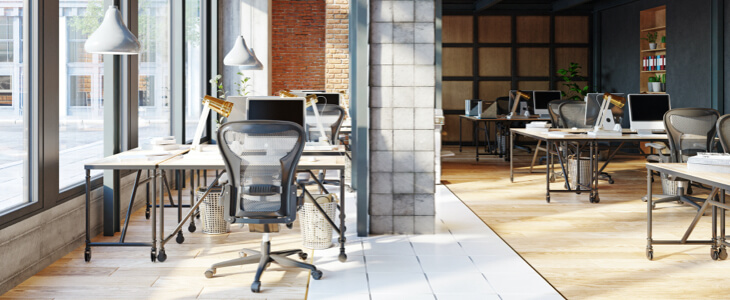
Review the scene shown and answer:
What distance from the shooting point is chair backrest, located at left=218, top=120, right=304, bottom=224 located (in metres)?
3.72

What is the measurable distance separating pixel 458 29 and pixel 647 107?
22.1 feet

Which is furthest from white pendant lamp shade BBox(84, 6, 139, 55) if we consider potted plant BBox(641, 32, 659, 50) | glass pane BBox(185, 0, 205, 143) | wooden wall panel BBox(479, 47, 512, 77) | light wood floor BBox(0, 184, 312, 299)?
wooden wall panel BBox(479, 47, 512, 77)

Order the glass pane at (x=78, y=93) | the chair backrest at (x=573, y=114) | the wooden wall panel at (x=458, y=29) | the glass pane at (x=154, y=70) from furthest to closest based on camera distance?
the wooden wall panel at (x=458, y=29) → the chair backrest at (x=573, y=114) → the glass pane at (x=154, y=70) → the glass pane at (x=78, y=93)

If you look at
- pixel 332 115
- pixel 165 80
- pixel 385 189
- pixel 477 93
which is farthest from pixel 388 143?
pixel 477 93

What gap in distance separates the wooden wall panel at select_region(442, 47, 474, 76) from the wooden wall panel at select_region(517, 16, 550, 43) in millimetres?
1071

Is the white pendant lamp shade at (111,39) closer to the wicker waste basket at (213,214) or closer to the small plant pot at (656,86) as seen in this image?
the wicker waste basket at (213,214)

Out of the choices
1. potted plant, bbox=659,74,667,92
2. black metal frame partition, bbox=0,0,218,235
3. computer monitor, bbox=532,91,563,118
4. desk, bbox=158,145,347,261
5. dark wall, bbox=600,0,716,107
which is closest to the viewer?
black metal frame partition, bbox=0,0,218,235

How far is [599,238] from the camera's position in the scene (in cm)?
517

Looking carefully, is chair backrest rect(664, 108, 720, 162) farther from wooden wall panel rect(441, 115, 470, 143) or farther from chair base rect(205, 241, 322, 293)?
wooden wall panel rect(441, 115, 470, 143)

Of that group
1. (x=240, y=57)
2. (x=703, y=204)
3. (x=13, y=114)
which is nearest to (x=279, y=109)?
(x=13, y=114)

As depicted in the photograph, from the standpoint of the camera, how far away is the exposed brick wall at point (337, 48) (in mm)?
11242

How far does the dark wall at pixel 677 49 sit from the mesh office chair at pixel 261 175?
Result: 7.50 metres

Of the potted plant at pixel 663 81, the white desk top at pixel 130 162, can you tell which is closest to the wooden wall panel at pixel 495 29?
the potted plant at pixel 663 81

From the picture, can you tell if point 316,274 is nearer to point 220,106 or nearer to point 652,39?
point 220,106
